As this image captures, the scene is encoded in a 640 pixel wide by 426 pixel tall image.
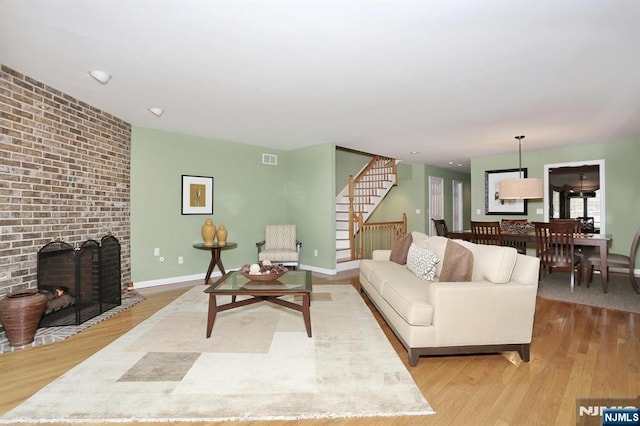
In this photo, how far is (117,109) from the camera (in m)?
4.05

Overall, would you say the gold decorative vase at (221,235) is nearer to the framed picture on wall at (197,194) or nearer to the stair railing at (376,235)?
the framed picture on wall at (197,194)

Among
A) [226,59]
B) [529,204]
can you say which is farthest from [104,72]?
[529,204]

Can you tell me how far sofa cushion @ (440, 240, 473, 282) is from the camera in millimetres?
2666

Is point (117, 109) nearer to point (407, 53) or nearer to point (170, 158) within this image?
point (170, 158)

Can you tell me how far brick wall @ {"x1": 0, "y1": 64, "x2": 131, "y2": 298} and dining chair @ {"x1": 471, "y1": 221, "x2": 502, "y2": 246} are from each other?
5.46 metres

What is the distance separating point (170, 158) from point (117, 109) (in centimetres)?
118

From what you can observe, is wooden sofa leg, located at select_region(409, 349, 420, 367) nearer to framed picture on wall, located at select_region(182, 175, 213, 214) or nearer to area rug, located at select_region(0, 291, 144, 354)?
area rug, located at select_region(0, 291, 144, 354)

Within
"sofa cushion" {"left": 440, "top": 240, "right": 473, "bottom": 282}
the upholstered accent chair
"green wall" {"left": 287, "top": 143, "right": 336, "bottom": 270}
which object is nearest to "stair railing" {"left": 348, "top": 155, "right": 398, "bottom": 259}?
"green wall" {"left": 287, "top": 143, "right": 336, "bottom": 270}

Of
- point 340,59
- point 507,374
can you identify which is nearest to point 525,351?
point 507,374

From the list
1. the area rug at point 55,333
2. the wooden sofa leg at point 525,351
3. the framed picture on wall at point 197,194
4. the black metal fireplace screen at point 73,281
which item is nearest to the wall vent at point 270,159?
the framed picture on wall at point 197,194

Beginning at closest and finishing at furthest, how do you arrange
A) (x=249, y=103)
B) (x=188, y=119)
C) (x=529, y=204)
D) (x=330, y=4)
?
(x=330, y=4)
(x=249, y=103)
(x=188, y=119)
(x=529, y=204)

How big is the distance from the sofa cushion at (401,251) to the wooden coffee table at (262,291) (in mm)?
1302

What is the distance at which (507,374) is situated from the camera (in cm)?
230

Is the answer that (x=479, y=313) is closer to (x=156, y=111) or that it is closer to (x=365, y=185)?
(x=156, y=111)
